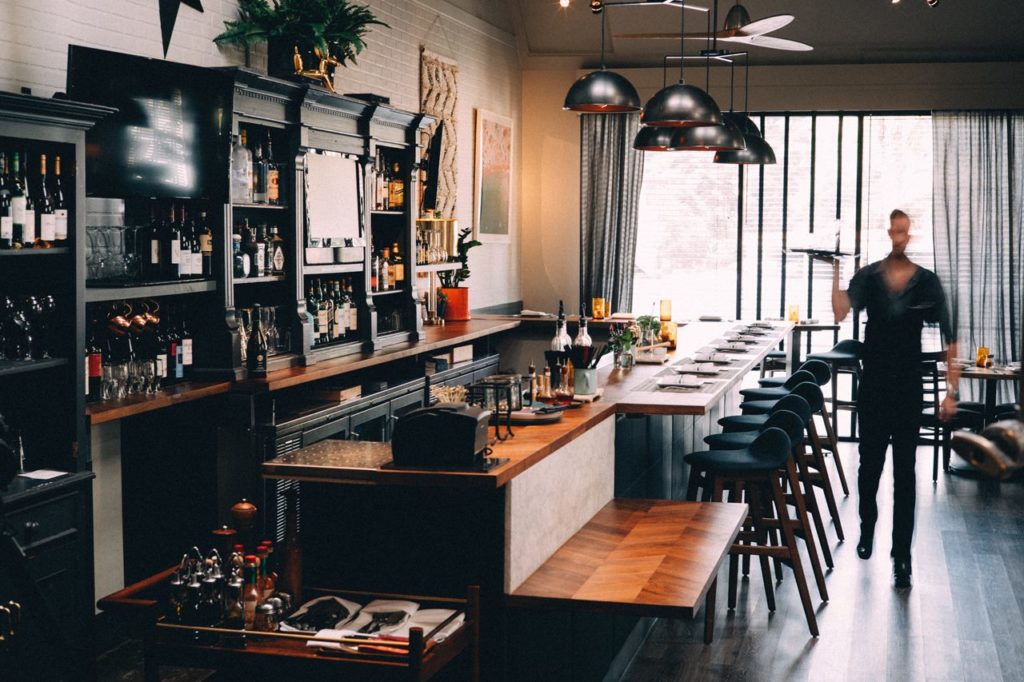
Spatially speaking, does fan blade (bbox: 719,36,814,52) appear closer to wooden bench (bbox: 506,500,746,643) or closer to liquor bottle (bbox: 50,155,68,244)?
wooden bench (bbox: 506,500,746,643)

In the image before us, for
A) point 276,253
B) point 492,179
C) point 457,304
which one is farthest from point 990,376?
point 276,253

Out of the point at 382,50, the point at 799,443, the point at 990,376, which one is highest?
the point at 382,50

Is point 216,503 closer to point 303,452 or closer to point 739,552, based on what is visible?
point 303,452

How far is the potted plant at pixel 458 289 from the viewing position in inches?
344

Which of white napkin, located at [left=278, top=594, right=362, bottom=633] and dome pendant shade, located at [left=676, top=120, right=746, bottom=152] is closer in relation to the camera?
white napkin, located at [left=278, top=594, right=362, bottom=633]

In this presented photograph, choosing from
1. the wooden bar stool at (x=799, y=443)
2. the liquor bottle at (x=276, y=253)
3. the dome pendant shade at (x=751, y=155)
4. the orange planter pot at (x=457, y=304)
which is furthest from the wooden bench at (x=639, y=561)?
the orange planter pot at (x=457, y=304)

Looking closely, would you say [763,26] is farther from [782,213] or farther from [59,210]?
[782,213]

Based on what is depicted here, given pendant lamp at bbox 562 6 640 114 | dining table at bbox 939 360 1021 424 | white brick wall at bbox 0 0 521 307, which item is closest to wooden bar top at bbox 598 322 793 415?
pendant lamp at bbox 562 6 640 114

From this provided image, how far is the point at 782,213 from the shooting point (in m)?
10.6

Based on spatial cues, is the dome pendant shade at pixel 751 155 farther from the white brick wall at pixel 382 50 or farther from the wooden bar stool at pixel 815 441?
the white brick wall at pixel 382 50

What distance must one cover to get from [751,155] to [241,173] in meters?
4.23

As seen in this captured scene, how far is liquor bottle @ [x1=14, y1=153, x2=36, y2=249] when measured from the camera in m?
3.83

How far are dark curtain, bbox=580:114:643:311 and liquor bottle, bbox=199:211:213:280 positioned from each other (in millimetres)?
6217

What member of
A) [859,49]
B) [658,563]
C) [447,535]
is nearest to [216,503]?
[447,535]
